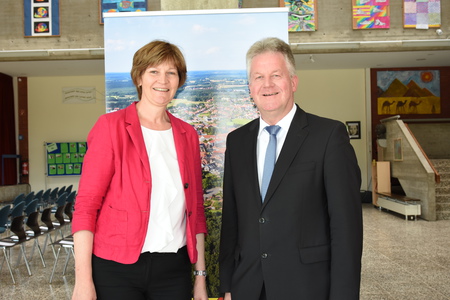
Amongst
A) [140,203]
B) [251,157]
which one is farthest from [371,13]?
[140,203]

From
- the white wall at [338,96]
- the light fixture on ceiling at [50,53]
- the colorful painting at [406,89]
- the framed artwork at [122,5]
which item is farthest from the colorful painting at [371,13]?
the light fixture on ceiling at [50,53]

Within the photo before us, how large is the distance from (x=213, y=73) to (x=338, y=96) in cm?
1510

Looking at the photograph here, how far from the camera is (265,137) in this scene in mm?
2203

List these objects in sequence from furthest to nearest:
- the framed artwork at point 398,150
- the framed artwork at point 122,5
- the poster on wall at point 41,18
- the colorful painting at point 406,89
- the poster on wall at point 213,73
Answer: the colorful painting at point 406,89 → the framed artwork at point 398,150 → the poster on wall at point 41,18 → the framed artwork at point 122,5 → the poster on wall at point 213,73

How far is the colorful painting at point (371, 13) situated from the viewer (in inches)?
529

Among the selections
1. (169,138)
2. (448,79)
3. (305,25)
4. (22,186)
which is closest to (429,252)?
(169,138)

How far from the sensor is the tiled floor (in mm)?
5656

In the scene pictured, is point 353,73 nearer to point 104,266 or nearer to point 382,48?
point 382,48

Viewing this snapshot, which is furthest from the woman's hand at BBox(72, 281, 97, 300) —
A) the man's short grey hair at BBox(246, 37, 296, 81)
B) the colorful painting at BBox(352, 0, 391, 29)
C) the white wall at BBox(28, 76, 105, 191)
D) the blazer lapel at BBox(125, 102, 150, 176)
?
the white wall at BBox(28, 76, 105, 191)

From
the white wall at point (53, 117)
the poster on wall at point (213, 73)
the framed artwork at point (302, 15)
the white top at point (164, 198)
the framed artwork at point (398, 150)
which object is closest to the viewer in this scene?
the white top at point (164, 198)

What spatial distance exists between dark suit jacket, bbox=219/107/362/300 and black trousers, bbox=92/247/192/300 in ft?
1.11

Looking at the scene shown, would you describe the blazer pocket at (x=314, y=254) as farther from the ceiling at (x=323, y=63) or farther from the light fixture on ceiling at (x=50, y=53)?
the ceiling at (x=323, y=63)

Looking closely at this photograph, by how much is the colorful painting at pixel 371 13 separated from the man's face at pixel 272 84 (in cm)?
1241

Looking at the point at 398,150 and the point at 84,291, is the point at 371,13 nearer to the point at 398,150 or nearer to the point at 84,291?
the point at 398,150
